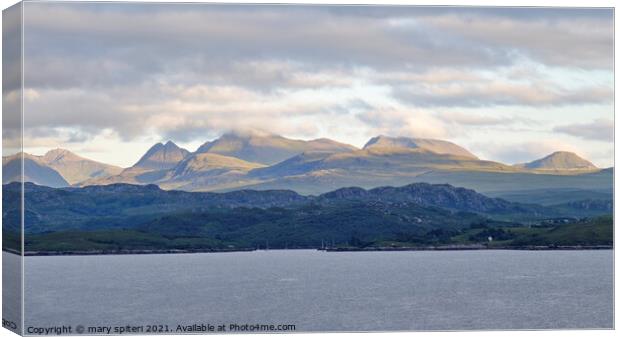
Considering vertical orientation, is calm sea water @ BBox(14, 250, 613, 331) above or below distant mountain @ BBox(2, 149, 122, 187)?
below

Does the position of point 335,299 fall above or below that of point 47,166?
below

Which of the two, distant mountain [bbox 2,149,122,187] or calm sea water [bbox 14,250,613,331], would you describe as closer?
distant mountain [bbox 2,149,122,187]

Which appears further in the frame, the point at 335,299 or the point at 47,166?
the point at 47,166

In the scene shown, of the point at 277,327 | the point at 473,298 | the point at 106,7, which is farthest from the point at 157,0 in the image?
the point at 473,298

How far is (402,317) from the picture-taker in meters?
80.2

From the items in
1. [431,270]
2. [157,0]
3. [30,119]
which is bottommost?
[431,270]

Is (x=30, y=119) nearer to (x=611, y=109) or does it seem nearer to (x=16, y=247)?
(x=16, y=247)

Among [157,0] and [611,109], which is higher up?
[157,0]

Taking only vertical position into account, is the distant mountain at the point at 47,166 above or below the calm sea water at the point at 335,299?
above

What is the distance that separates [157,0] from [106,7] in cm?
1321

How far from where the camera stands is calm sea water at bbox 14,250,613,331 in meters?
78.0

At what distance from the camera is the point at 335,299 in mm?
96625

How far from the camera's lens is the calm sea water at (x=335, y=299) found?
78.0 m

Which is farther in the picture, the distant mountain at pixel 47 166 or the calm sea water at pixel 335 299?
the calm sea water at pixel 335 299
